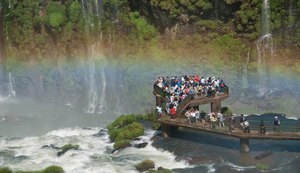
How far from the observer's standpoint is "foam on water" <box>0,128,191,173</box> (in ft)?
168

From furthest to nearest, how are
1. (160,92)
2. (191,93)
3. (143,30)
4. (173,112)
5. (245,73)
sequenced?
(143,30), (245,73), (160,92), (191,93), (173,112)

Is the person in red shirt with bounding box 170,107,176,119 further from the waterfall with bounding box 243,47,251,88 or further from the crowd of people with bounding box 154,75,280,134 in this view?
the waterfall with bounding box 243,47,251,88

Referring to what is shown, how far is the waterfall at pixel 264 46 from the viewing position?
246 feet

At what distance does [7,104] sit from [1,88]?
591 centimetres

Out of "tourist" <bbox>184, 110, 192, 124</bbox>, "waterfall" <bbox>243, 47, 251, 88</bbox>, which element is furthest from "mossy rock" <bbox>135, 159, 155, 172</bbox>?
"waterfall" <bbox>243, 47, 251, 88</bbox>

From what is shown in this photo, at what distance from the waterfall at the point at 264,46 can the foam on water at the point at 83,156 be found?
2175cm

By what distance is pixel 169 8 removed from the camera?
7894cm

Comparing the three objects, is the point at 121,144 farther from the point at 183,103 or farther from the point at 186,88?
the point at 186,88

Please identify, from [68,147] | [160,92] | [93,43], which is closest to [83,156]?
[68,147]

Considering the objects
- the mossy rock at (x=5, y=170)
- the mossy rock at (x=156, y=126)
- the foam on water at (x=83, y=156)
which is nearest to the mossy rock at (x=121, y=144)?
the foam on water at (x=83, y=156)

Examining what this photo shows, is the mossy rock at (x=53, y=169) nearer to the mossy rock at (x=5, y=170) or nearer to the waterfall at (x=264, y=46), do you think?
the mossy rock at (x=5, y=170)

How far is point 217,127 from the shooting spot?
53.1 metres

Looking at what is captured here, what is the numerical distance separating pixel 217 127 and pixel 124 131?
1046cm

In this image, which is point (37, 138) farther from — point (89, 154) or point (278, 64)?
point (278, 64)
